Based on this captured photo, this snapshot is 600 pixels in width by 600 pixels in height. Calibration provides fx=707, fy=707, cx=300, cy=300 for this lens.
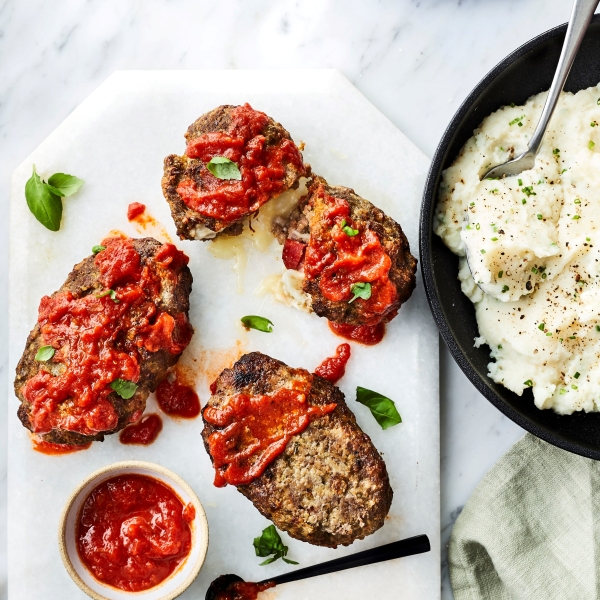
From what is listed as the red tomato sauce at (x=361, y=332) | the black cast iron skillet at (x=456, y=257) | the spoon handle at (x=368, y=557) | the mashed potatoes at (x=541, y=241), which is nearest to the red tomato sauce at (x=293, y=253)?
the red tomato sauce at (x=361, y=332)

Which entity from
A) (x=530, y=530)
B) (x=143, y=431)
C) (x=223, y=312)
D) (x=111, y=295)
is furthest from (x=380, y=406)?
(x=111, y=295)

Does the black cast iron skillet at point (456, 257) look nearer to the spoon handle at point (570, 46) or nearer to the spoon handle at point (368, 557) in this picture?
the spoon handle at point (570, 46)

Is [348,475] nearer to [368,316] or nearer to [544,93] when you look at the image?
[368,316]

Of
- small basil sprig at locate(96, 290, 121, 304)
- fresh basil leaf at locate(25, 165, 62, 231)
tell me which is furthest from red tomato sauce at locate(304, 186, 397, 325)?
fresh basil leaf at locate(25, 165, 62, 231)

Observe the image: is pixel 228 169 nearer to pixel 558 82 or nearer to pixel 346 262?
pixel 346 262

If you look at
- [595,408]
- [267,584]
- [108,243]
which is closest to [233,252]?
[108,243]

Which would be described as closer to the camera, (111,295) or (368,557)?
(111,295)

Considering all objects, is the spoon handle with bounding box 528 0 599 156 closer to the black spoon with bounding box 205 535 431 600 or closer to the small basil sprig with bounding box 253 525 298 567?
the black spoon with bounding box 205 535 431 600
